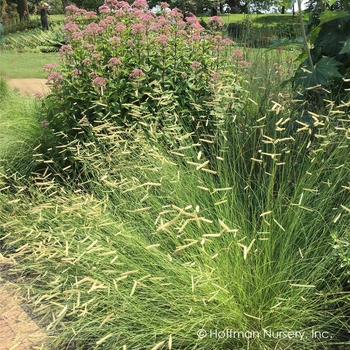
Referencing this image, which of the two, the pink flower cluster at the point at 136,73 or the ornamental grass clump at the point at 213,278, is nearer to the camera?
the ornamental grass clump at the point at 213,278

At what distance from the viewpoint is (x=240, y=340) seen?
76.6 inches

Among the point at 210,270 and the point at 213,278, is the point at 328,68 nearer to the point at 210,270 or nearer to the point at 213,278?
the point at 210,270

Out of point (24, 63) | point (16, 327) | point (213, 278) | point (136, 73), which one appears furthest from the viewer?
point (24, 63)

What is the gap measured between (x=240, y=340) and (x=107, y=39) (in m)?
3.13

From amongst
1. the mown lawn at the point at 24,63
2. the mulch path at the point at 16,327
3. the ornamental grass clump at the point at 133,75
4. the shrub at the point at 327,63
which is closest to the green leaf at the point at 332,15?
the shrub at the point at 327,63

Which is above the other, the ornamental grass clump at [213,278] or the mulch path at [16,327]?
the ornamental grass clump at [213,278]

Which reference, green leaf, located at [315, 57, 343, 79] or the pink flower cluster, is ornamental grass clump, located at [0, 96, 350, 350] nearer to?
green leaf, located at [315, 57, 343, 79]

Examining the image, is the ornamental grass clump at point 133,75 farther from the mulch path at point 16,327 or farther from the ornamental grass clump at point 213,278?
the mulch path at point 16,327

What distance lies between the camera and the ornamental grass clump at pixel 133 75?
377cm

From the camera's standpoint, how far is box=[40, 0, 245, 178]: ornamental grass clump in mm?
3766

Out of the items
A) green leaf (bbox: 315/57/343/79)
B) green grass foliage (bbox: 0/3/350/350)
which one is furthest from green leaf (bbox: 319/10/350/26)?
green grass foliage (bbox: 0/3/350/350)

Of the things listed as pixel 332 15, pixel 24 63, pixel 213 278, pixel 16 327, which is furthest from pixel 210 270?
pixel 24 63

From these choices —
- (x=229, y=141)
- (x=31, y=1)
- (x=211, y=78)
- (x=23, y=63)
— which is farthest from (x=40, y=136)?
(x=31, y=1)

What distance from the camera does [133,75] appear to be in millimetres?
3689
